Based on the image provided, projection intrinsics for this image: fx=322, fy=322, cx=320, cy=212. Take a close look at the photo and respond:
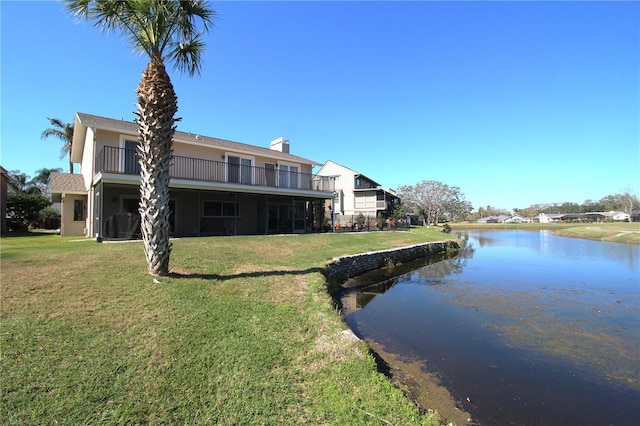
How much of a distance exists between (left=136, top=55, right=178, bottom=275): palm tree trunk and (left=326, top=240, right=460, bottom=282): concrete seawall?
19.4 ft

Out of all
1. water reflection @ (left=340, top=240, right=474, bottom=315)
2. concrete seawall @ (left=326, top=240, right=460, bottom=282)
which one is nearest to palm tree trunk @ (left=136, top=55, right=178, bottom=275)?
water reflection @ (left=340, top=240, right=474, bottom=315)

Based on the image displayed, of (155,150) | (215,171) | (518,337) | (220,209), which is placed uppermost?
(215,171)

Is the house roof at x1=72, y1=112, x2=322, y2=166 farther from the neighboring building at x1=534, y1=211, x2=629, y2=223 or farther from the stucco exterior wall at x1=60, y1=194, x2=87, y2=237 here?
the neighboring building at x1=534, y1=211, x2=629, y2=223

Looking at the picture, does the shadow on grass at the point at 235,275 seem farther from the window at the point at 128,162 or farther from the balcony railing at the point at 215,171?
the window at the point at 128,162

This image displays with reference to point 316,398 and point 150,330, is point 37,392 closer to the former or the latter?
point 150,330

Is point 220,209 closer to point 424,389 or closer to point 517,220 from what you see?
point 424,389

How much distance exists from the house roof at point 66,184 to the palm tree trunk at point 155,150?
14.6 meters

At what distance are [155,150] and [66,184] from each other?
16277mm

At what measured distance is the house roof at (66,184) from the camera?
18344 mm

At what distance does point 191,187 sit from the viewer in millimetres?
16344

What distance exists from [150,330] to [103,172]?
11.0 m

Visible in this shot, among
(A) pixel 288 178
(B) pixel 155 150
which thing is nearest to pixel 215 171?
(A) pixel 288 178

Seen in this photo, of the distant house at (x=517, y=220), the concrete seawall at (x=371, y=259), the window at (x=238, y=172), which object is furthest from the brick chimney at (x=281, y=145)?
the distant house at (x=517, y=220)

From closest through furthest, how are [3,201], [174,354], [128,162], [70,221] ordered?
[174,354]
[128,162]
[70,221]
[3,201]
